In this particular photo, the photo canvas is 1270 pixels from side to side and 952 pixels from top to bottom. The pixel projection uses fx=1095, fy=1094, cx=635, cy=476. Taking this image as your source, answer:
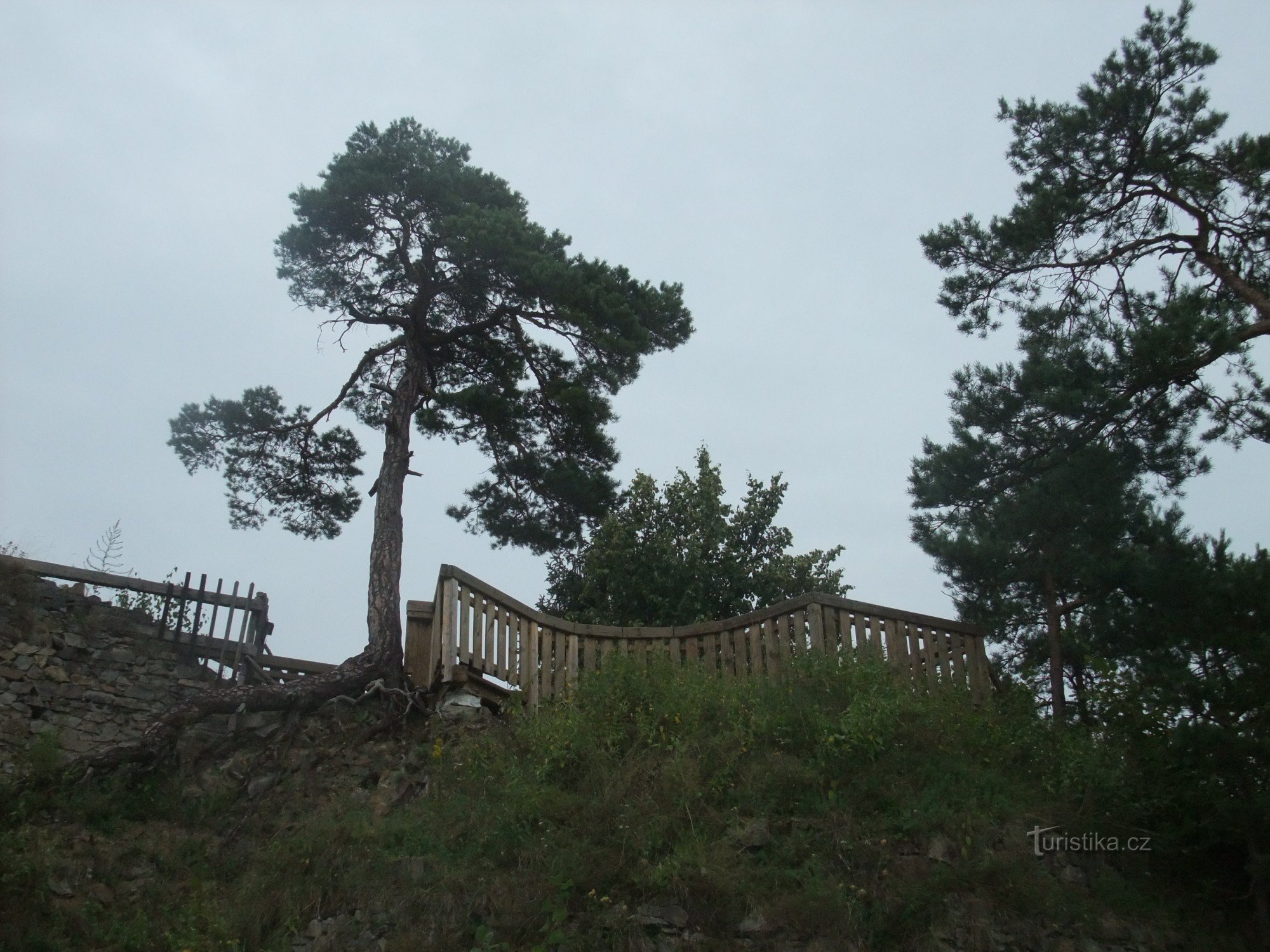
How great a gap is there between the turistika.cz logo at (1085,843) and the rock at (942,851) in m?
0.76

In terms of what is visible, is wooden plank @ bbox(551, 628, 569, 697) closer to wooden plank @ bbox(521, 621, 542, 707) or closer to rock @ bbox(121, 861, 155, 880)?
wooden plank @ bbox(521, 621, 542, 707)

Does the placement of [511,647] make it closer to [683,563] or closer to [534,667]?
[534,667]

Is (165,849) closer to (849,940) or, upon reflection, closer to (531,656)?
(531,656)

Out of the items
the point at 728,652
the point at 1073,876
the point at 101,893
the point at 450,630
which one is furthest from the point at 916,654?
the point at 101,893

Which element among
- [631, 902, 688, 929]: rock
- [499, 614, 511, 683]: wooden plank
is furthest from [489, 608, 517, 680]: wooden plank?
[631, 902, 688, 929]: rock

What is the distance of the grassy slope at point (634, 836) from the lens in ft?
27.1

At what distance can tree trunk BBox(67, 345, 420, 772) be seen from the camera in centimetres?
1088

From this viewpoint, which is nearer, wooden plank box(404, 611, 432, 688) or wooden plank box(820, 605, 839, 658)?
wooden plank box(820, 605, 839, 658)

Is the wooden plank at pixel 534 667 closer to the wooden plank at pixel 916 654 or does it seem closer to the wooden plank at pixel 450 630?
the wooden plank at pixel 450 630

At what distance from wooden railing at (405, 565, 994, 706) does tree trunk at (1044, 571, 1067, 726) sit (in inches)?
27.9

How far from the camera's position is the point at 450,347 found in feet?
52.3

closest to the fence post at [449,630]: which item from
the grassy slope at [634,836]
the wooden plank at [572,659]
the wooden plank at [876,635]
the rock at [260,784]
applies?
the grassy slope at [634,836]

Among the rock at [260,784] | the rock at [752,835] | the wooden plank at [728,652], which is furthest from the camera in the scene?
the wooden plank at [728,652]

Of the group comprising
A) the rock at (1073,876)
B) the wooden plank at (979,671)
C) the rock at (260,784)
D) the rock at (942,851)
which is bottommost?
the rock at (1073,876)
